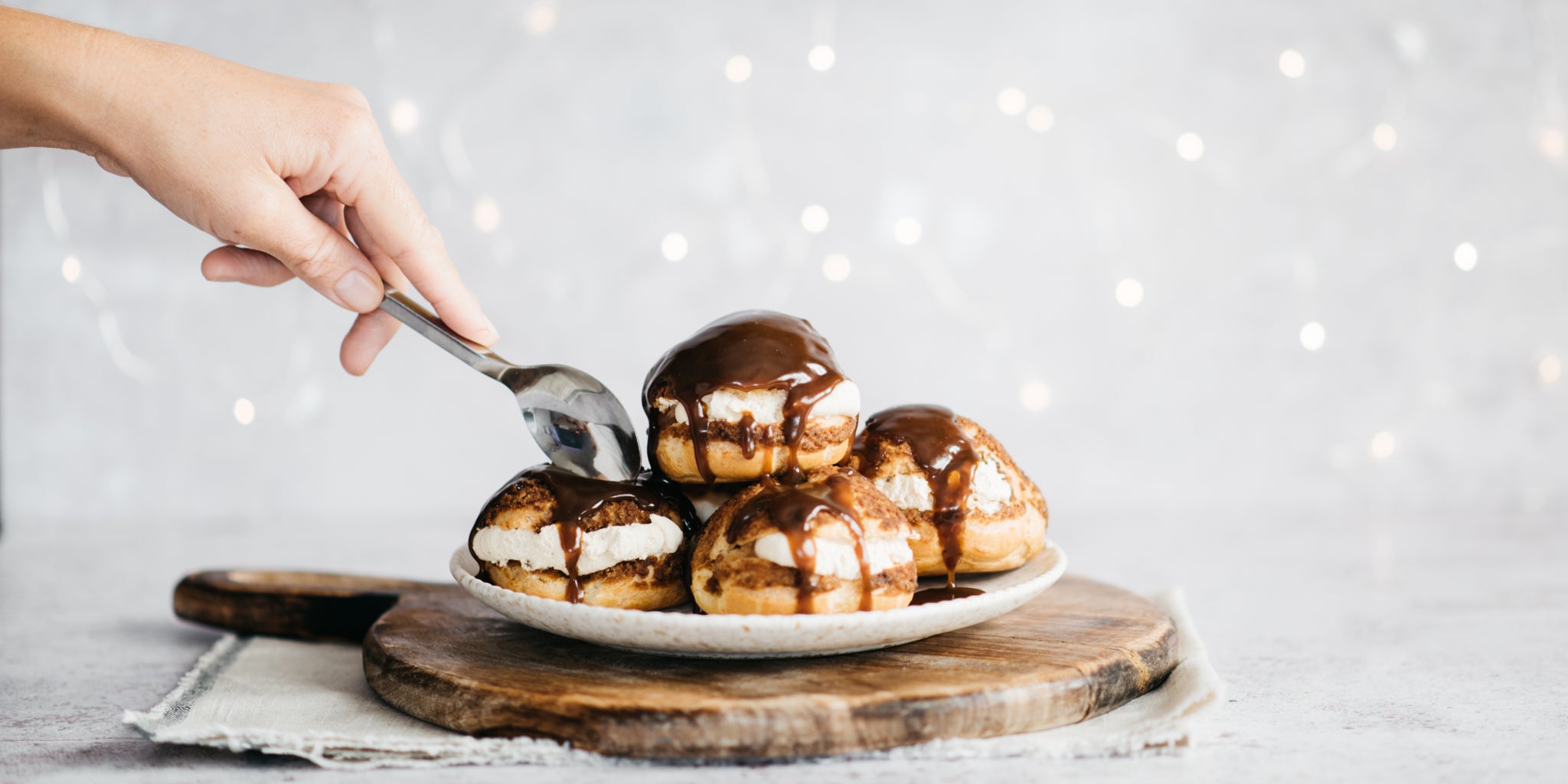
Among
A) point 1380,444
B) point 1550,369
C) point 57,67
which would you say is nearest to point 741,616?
point 57,67

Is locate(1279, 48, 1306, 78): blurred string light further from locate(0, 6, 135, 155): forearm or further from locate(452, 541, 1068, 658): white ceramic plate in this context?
locate(0, 6, 135, 155): forearm

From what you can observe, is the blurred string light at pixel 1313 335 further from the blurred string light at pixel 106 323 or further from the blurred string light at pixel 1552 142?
the blurred string light at pixel 106 323

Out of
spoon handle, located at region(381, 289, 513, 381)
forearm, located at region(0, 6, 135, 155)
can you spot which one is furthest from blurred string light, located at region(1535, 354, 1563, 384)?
forearm, located at region(0, 6, 135, 155)

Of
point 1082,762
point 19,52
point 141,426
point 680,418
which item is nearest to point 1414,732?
point 1082,762

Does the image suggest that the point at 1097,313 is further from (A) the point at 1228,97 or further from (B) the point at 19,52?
(B) the point at 19,52

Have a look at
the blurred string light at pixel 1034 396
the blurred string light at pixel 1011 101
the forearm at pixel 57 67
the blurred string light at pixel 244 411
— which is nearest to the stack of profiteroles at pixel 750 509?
the forearm at pixel 57 67

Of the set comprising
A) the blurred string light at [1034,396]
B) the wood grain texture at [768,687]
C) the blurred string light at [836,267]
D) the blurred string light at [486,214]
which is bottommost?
the wood grain texture at [768,687]
